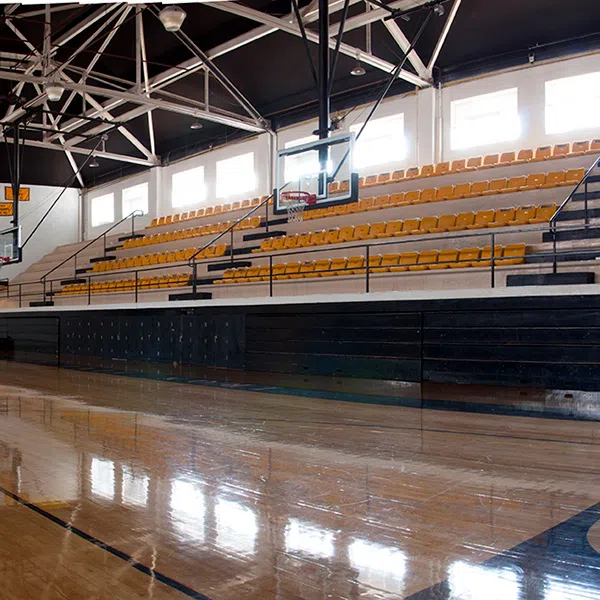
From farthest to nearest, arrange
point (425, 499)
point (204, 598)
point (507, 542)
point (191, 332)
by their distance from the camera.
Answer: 1. point (191, 332)
2. point (425, 499)
3. point (507, 542)
4. point (204, 598)

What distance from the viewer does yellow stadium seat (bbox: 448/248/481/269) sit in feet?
33.8

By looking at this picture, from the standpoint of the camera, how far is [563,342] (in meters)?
8.12

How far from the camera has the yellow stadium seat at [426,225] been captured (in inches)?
472

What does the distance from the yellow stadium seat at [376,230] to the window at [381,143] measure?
3.91 m

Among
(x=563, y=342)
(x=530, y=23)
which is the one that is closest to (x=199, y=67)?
(x=530, y=23)

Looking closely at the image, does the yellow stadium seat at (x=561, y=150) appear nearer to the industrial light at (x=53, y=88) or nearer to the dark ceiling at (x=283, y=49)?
the dark ceiling at (x=283, y=49)

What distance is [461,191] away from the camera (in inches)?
512

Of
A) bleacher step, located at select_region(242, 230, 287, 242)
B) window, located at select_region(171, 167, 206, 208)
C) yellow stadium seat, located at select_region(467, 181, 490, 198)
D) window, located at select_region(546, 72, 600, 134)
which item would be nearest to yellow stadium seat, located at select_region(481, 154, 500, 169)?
yellow stadium seat, located at select_region(467, 181, 490, 198)

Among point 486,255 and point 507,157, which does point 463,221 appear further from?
point 507,157

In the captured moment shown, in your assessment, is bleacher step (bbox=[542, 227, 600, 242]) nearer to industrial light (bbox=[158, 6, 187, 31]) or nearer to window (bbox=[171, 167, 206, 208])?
industrial light (bbox=[158, 6, 187, 31])

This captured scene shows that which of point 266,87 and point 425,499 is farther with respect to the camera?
point 266,87

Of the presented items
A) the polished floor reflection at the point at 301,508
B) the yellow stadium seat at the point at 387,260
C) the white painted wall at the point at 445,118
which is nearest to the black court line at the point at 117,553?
the polished floor reflection at the point at 301,508

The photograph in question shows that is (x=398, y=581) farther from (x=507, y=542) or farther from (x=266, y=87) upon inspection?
(x=266, y=87)

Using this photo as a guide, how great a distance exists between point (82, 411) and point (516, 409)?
223 inches
